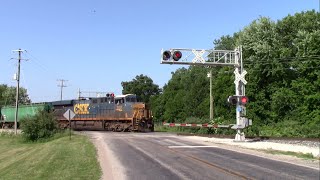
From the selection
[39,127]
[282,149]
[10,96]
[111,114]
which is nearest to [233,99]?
[282,149]

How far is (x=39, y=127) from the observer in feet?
146

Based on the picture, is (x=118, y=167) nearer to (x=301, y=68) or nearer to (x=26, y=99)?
(x=301, y=68)

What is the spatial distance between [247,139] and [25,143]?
24988 millimetres

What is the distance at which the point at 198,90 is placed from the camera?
78.9 m

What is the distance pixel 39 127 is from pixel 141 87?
270ft

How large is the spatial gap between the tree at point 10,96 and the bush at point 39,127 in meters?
93.8

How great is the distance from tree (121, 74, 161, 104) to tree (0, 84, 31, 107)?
3367 centimetres

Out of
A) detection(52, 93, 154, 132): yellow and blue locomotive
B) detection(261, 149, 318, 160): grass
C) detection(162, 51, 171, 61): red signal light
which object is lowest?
detection(261, 149, 318, 160): grass

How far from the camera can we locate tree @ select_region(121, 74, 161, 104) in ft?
416

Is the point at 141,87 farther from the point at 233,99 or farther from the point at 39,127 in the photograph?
the point at 233,99

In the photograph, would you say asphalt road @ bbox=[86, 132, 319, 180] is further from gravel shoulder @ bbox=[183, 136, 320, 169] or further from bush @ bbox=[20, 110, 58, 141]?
bush @ bbox=[20, 110, 58, 141]

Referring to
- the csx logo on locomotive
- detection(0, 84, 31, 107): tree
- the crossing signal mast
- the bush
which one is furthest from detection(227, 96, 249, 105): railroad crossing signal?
detection(0, 84, 31, 107): tree

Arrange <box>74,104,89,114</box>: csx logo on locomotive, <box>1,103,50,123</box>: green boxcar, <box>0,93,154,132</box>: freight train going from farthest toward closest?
<box>1,103,50,123</box>: green boxcar, <box>74,104,89,114</box>: csx logo on locomotive, <box>0,93,154,132</box>: freight train

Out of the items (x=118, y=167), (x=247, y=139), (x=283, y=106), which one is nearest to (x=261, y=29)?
(x=283, y=106)
